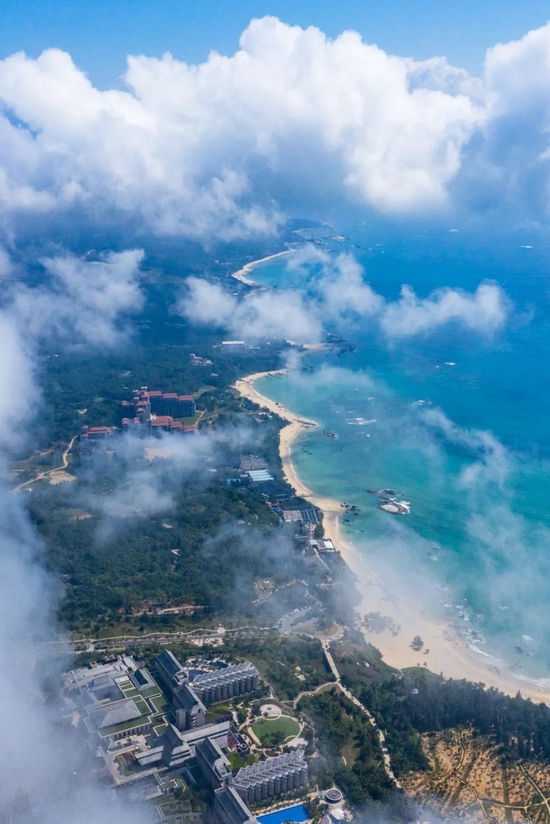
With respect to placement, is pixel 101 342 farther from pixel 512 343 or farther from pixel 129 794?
pixel 129 794

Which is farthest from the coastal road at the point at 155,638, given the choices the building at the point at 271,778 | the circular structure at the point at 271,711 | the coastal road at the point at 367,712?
the building at the point at 271,778

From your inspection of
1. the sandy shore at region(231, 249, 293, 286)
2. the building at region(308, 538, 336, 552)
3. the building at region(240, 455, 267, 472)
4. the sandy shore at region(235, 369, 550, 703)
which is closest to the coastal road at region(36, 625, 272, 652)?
the sandy shore at region(235, 369, 550, 703)

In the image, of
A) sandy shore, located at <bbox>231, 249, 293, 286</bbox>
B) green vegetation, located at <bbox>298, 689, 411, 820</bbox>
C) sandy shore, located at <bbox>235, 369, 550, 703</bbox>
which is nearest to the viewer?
green vegetation, located at <bbox>298, 689, 411, 820</bbox>

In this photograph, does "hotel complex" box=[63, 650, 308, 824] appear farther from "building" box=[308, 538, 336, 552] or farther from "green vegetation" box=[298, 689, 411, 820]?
"building" box=[308, 538, 336, 552]

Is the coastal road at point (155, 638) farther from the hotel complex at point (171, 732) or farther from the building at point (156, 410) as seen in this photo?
the building at point (156, 410)

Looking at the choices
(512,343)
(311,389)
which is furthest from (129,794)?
(512,343)

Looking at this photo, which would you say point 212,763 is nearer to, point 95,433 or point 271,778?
point 271,778
